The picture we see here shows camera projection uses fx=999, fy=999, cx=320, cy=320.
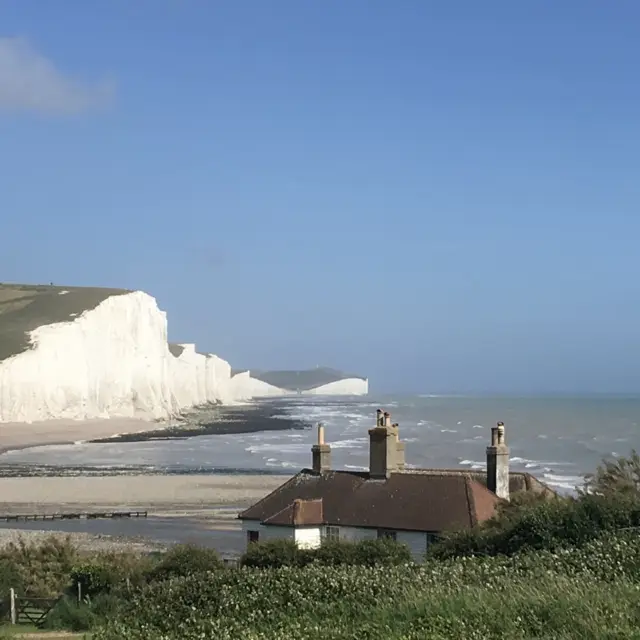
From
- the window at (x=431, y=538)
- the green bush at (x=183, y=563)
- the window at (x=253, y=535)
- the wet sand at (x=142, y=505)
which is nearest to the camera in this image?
the green bush at (x=183, y=563)

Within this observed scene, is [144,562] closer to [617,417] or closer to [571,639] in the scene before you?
[571,639]

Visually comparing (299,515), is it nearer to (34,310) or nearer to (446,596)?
(446,596)

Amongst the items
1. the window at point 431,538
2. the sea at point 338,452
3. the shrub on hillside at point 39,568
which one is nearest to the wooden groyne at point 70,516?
the shrub on hillside at point 39,568

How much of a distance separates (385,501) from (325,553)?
13.1ft

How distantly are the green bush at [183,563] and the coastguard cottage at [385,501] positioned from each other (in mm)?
2261

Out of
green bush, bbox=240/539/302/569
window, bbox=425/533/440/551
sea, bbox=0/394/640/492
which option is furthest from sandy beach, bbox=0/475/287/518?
green bush, bbox=240/539/302/569

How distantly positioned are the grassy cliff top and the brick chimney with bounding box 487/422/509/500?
264 ft

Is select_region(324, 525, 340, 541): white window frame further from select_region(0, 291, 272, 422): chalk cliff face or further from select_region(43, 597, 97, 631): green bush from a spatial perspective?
select_region(0, 291, 272, 422): chalk cliff face

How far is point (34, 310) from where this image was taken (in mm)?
122062

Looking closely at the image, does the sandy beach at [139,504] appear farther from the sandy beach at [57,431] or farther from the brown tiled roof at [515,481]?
the sandy beach at [57,431]

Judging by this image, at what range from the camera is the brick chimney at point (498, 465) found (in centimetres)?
2020

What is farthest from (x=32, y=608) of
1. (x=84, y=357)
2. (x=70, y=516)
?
(x=84, y=357)

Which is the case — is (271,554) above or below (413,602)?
below

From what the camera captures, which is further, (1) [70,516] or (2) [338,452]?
(2) [338,452]
